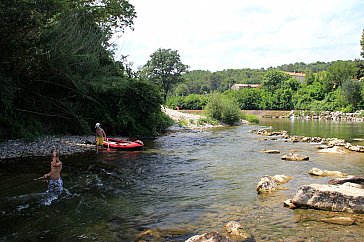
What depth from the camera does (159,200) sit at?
422 inches

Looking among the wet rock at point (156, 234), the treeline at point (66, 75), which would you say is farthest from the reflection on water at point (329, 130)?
the wet rock at point (156, 234)

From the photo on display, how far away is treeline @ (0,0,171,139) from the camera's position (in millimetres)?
16281

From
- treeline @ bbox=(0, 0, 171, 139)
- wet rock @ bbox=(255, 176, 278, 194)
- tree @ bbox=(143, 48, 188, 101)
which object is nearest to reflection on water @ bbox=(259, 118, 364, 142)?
treeline @ bbox=(0, 0, 171, 139)

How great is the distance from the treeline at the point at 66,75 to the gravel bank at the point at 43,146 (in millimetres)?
790

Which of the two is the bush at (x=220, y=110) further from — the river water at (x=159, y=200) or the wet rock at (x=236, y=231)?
the wet rock at (x=236, y=231)

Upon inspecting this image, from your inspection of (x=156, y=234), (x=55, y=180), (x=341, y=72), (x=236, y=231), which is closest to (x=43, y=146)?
(x=55, y=180)

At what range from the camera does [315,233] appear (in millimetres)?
7684

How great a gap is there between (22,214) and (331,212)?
822 centimetres

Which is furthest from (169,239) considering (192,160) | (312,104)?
(312,104)

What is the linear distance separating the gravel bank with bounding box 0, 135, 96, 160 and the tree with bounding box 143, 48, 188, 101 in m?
46.0

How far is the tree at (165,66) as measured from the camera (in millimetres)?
68625

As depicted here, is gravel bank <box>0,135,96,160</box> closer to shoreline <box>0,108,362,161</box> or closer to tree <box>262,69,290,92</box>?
shoreline <box>0,108,362,161</box>

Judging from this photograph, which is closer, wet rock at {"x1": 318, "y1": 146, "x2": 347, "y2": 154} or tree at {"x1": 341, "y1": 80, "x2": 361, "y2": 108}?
wet rock at {"x1": 318, "y1": 146, "x2": 347, "y2": 154}

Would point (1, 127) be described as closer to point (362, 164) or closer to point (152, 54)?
point (362, 164)
